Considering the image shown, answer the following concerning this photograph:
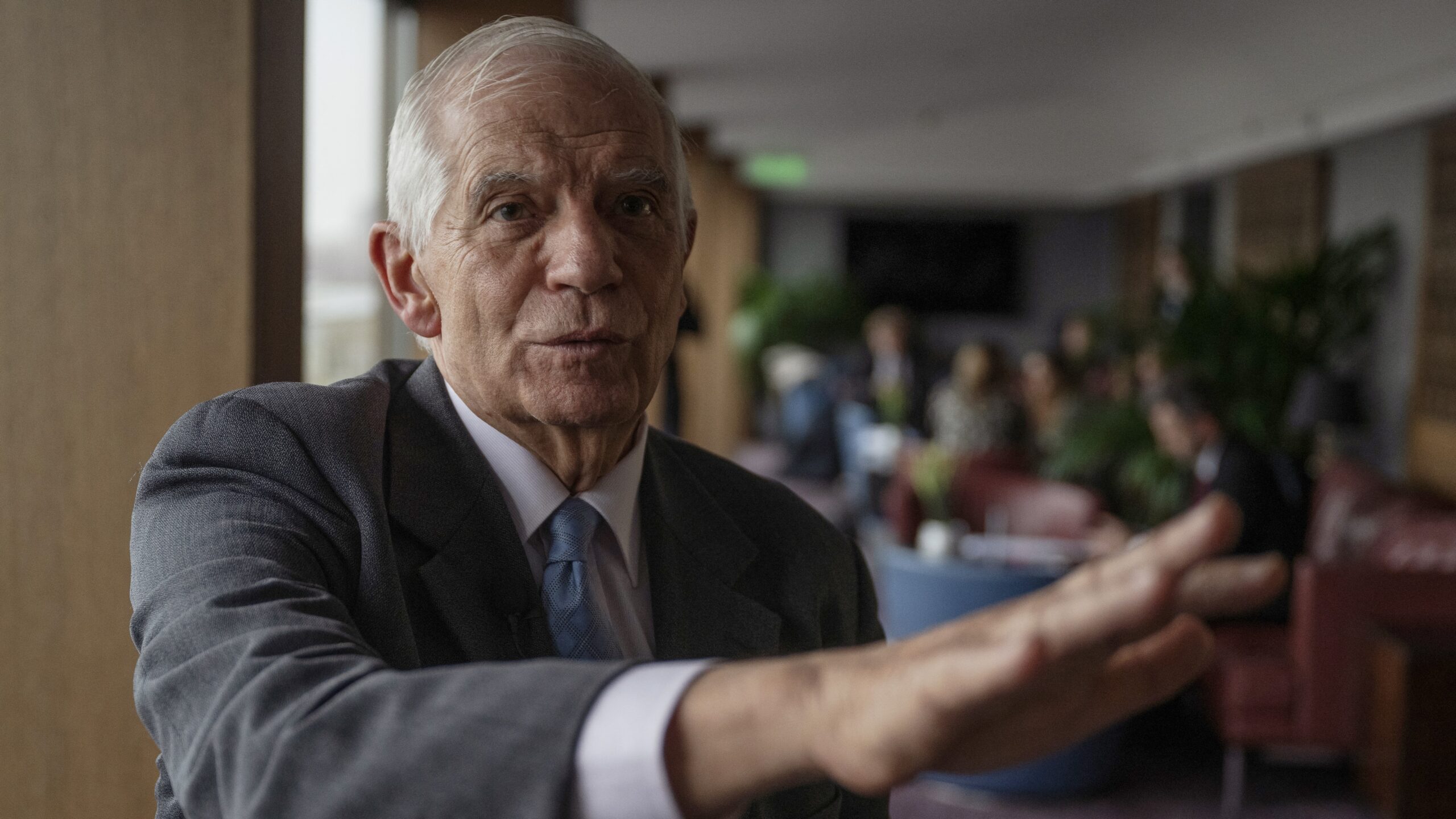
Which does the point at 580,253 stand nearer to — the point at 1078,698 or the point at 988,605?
the point at 1078,698

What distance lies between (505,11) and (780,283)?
10.9 metres

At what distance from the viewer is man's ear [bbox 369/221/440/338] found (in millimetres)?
1067

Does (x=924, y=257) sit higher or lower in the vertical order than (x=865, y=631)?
higher

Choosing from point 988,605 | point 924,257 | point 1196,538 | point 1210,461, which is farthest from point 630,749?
point 924,257

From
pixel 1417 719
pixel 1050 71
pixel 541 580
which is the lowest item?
pixel 1417 719

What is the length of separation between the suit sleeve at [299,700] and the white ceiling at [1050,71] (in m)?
4.62

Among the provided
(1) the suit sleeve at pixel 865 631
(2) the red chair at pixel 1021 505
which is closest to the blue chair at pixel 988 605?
(2) the red chair at pixel 1021 505

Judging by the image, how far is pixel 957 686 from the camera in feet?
1.55

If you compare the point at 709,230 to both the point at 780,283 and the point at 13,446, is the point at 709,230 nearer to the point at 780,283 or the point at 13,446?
the point at 780,283

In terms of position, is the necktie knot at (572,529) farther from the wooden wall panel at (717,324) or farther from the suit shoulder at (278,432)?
the wooden wall panel at (717,324)

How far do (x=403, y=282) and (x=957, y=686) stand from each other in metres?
0.76

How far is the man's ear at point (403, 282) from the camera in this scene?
3.50 feet

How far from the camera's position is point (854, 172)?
1388 centimetres

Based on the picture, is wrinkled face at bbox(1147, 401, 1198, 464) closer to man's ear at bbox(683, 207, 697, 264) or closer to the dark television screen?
man's ear at bbox(683, 207, 697, 264)
